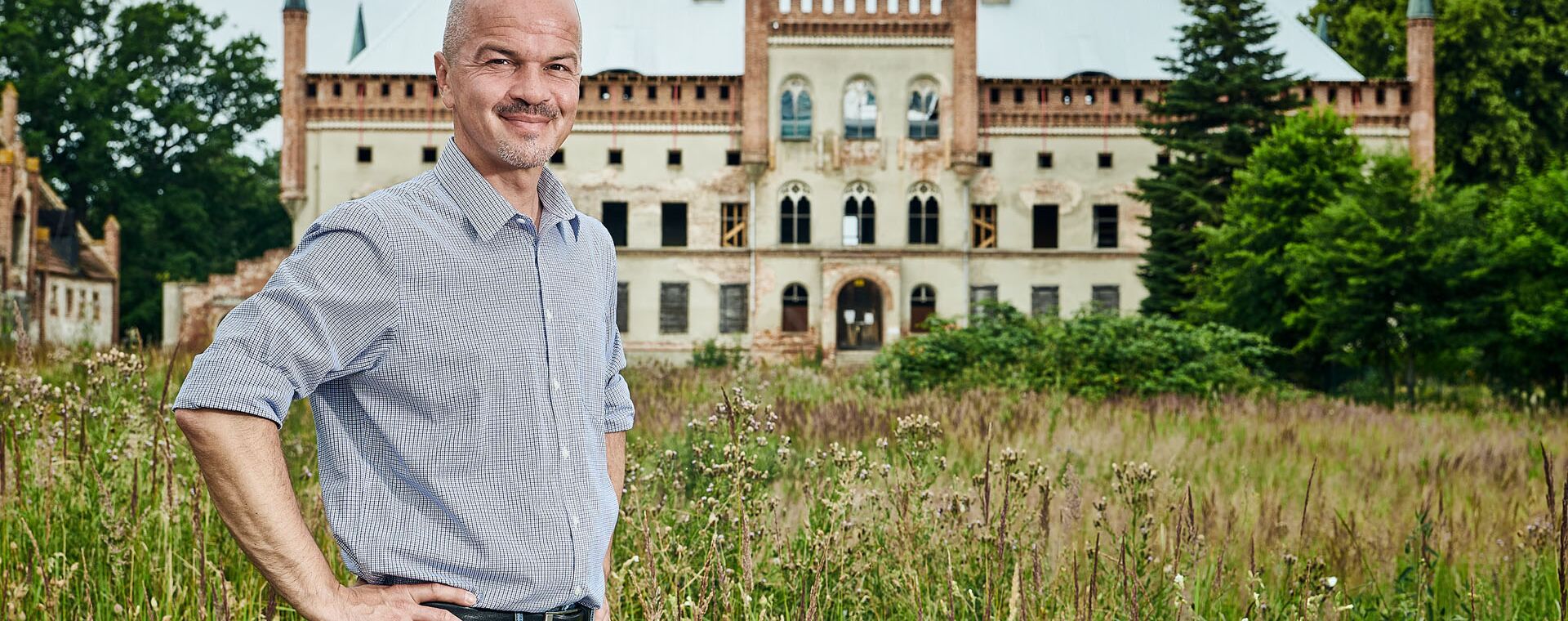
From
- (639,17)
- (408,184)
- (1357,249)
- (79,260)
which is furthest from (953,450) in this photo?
(79,260)

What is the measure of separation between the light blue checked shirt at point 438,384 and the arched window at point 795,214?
100 ft

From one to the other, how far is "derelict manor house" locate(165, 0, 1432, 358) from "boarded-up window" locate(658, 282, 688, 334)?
0.15 ft

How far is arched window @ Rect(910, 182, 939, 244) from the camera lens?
107 feet

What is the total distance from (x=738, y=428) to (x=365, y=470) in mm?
2101

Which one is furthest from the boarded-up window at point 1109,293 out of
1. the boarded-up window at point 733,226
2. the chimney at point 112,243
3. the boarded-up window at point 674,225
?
the chimney at point 112,243

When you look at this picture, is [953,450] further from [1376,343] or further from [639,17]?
[639,17]

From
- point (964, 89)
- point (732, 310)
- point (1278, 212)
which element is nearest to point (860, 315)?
point (732, 310)

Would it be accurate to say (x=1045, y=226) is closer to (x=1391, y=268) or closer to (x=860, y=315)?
(x=860, y=315)

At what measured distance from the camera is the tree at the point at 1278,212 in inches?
824

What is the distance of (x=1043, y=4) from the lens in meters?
37.1

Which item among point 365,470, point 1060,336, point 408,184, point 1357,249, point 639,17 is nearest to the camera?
point 365,470

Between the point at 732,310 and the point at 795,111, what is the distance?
18.4 ft

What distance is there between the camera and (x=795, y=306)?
32375 mm

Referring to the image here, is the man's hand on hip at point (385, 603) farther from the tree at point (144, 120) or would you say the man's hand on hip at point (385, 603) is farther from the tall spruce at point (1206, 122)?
the tree at point (144, 120)
